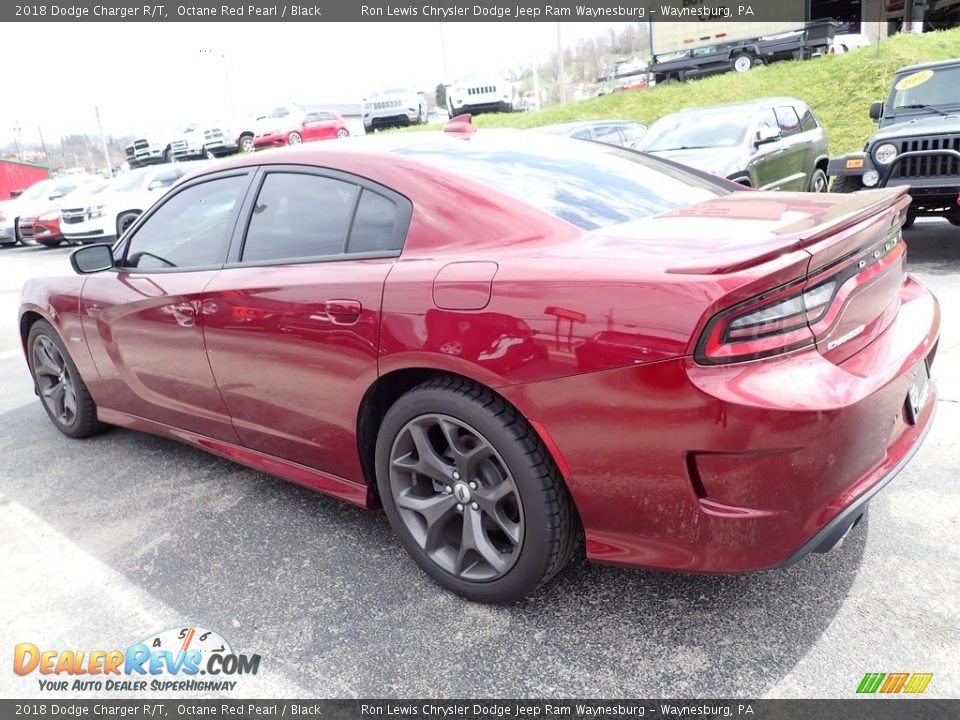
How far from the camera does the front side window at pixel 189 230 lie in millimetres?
3129

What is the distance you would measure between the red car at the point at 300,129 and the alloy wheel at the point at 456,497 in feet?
72.8

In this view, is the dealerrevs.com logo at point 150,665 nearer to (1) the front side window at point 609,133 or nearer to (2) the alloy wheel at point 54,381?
(2) the alloy wheel at point 54,381

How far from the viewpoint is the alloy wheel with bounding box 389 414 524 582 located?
2.24 metres

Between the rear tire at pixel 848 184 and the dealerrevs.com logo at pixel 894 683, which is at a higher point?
the rear tire at pixel 848 184

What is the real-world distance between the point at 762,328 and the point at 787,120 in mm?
8494

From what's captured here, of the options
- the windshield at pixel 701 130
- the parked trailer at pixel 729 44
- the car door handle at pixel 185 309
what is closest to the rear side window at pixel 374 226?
the car door handle at pixel 185 309

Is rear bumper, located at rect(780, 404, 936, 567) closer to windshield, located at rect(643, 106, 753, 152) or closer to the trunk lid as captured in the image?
the trunk lid

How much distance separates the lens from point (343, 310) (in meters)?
2.48

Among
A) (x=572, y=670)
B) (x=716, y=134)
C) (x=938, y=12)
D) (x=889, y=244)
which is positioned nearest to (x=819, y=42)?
(x=938, y=12)

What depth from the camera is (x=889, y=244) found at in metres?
2.35

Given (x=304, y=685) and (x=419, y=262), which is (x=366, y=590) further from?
(x=419, y=262)

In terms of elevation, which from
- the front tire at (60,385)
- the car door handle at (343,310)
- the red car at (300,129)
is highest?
the red car at (300,129)

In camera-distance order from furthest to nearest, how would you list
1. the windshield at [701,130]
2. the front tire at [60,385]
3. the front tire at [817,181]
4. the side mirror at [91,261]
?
the front tire at [817,181]
the windshield at [701,130]
the front tire at [60,385]
the side mirror at [91,261]

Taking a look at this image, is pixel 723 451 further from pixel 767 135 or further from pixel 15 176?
pixel 15 176
